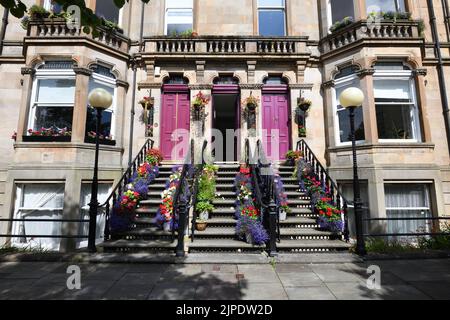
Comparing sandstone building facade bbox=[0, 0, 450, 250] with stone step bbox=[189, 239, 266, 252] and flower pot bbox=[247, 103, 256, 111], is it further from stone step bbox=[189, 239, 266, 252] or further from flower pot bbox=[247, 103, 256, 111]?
stone step bbox=[189, 239, 266, 252]

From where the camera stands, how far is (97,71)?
9.58 meters

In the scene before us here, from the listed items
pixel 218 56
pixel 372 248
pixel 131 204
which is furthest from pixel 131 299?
pixel 218 56

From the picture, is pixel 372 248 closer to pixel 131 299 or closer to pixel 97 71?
pixel 131 299

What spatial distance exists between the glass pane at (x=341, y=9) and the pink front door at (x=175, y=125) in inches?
275

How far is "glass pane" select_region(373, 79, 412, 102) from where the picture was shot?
9.23 metres

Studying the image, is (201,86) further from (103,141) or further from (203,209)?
(203,209)

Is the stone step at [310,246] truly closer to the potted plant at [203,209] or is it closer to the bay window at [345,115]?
the potted plant at [203,209]

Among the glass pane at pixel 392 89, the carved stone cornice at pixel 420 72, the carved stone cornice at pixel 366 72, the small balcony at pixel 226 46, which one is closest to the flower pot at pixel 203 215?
the small balcony at pixel 226 46

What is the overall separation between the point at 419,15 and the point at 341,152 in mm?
6550

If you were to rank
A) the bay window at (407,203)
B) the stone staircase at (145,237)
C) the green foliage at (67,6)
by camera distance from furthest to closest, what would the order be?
the bay window at (407,203)
the stone staircase at (145,237)
the green foliage at (67,6)

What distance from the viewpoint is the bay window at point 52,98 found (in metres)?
9.05

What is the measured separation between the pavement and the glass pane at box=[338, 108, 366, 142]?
488 centimetres

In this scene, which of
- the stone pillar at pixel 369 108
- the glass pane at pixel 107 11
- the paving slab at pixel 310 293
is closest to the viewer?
the paving slab at pixel 310 293
